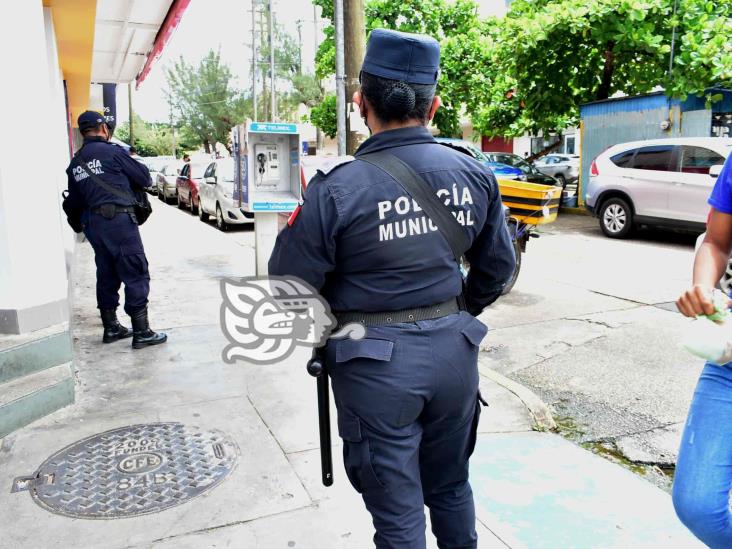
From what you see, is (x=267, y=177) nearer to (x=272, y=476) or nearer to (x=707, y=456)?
(x=272, y=476)

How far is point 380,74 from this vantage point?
1957 mm

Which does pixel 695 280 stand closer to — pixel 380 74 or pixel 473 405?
pixel 473 405

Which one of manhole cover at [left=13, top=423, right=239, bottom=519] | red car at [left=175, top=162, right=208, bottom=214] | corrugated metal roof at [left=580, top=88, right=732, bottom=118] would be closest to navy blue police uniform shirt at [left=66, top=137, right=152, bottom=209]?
manhole cover at [left=13, top=423, right=239, bottom=519]

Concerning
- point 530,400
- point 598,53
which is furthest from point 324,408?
point 598,53

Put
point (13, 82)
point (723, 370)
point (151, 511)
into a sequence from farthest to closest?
point (13, 82) → point (151, 511) → point (723, 370)

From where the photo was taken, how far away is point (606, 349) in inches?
212

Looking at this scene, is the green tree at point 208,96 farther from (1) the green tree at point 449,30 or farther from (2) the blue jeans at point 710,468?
(2) the blue jeans at point 710,468

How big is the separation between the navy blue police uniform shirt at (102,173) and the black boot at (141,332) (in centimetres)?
91

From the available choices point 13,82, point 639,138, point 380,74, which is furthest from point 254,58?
point 380,74

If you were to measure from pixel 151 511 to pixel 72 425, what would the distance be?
118 centimetres

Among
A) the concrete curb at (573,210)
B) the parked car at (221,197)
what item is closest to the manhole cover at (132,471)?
the parked car at (221,197)

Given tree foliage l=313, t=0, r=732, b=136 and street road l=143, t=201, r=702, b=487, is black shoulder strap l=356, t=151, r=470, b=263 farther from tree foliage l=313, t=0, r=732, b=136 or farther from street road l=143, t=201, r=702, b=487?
tree foliage l=313, t=0, r=732, b=136

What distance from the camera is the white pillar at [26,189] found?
3750 millimetres

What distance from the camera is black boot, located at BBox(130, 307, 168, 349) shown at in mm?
5199
